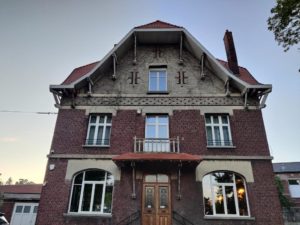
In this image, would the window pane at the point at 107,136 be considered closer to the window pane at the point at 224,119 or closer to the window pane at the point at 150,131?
the window pane at the point at 150,131

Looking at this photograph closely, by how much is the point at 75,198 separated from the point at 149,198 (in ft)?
10.6

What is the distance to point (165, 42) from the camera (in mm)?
13391

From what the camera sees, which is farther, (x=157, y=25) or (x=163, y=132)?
(x=157, y=25)

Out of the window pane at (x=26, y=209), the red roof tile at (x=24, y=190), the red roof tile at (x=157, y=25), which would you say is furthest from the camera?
the red roof tile at (x=24, y=190)

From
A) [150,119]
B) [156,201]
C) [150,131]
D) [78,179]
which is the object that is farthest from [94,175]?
[150,119]

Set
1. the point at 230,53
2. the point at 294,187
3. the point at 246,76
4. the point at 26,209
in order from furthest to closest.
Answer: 1. the point at 294,187
2. the point at 26,209
3. the point at 230,53
4. the point at 246,76

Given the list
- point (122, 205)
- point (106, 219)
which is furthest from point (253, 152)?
point (106, 219)

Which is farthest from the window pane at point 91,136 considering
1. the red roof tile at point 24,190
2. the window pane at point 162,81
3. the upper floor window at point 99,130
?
the red roof tile at point 24,190

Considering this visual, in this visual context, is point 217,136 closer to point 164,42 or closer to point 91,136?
point 91,136

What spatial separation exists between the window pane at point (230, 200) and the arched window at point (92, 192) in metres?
5.01

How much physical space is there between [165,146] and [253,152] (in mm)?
4030

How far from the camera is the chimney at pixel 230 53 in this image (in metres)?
12.4

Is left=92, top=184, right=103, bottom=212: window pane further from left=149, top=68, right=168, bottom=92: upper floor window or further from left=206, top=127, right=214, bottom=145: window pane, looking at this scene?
left=149, top=68, right=168, bottom=92: upper floor window

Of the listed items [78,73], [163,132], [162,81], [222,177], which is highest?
[78,73]
